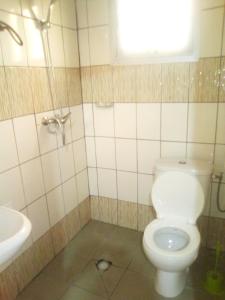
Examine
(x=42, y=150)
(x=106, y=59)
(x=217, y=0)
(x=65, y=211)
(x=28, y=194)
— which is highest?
(x=217, y=0)

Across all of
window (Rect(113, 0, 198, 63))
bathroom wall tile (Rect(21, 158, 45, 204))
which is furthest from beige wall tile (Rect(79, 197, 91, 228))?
window (Rect(113, 0, 198, 63))

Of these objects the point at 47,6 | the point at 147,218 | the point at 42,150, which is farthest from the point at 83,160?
the point at 47,6

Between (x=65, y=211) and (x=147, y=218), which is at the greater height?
(x=65, y=211)

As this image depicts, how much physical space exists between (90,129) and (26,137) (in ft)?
2.38

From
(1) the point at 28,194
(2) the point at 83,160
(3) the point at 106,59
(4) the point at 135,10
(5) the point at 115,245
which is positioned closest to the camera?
(1) the point at 28,194

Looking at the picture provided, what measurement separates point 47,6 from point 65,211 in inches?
61.4

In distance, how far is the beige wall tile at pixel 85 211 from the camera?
7.77ft

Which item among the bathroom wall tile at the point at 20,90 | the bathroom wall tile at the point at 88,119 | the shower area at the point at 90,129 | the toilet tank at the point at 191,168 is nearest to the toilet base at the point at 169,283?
the shower area at the point at 90,129

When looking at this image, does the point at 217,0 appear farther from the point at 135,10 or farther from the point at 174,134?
the point at 174,134

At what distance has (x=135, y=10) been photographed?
1850mm

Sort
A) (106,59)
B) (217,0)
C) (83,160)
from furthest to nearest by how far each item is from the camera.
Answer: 1. (83,160)
2. (106,59)
3. (217,0)

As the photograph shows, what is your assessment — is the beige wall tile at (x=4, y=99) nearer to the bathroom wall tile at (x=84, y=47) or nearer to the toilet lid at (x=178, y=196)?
the bathroom wall tile at (x=84, y=47)

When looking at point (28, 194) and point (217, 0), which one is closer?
point (217, 0)

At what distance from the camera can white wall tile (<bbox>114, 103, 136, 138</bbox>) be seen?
205cm
